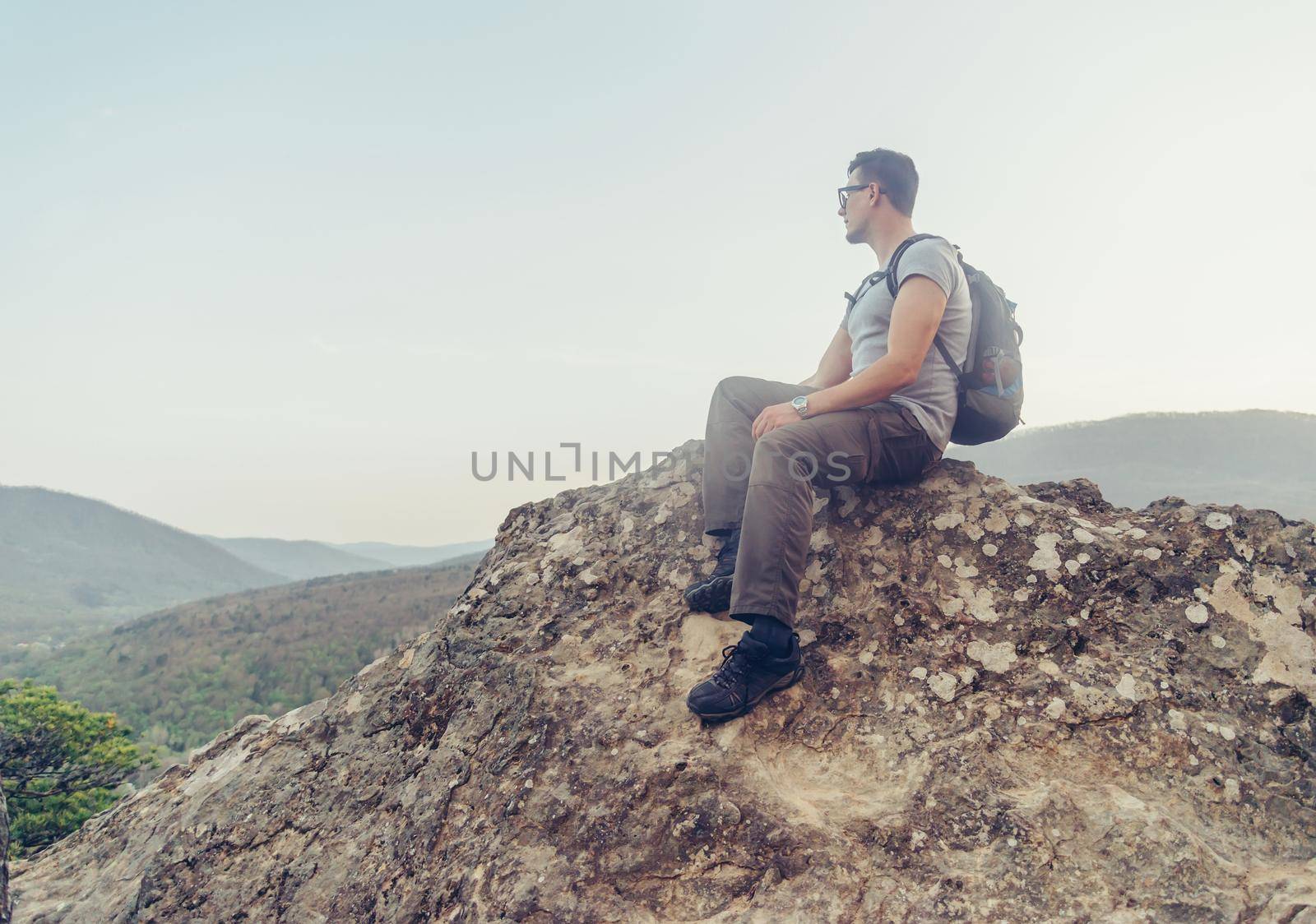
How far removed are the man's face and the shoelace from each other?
237cm

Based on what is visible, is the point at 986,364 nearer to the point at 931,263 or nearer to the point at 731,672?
the point at 931,263

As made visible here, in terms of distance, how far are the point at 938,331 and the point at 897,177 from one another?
0.91m

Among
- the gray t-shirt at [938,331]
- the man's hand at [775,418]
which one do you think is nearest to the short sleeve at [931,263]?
the gray t-shirt at [938,331]

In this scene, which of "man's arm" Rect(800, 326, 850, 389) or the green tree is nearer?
"man's arm" Rect(800, 326, 850, 389)

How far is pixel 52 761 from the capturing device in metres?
12.2

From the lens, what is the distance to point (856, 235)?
401 centimetres

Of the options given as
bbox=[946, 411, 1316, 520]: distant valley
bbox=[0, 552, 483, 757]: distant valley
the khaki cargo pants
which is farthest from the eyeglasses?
bbox=[946, 411, 1316, 520]: distant valley

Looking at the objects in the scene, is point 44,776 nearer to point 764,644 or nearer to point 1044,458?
point 764,644

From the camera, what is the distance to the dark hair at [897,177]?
12.7 ft

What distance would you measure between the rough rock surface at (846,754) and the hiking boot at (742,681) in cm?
12

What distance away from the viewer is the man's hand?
3561 mm

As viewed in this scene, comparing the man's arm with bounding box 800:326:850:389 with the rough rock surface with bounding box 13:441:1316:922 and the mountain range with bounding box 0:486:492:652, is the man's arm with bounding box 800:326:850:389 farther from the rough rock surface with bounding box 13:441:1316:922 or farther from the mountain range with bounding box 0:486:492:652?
the mountain range with bounding box 0:486:492:652

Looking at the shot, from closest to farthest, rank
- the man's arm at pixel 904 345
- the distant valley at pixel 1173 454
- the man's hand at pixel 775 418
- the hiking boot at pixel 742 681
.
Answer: the hiking boot at pixel 742 681 → the man's arm at pixel 904 345 → the man's hand at pixel 775 418 → the distant valley at pixel 1173 454

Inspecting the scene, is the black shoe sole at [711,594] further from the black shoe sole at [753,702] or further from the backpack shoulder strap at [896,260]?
the backpack shoulder strap at [896,260]
